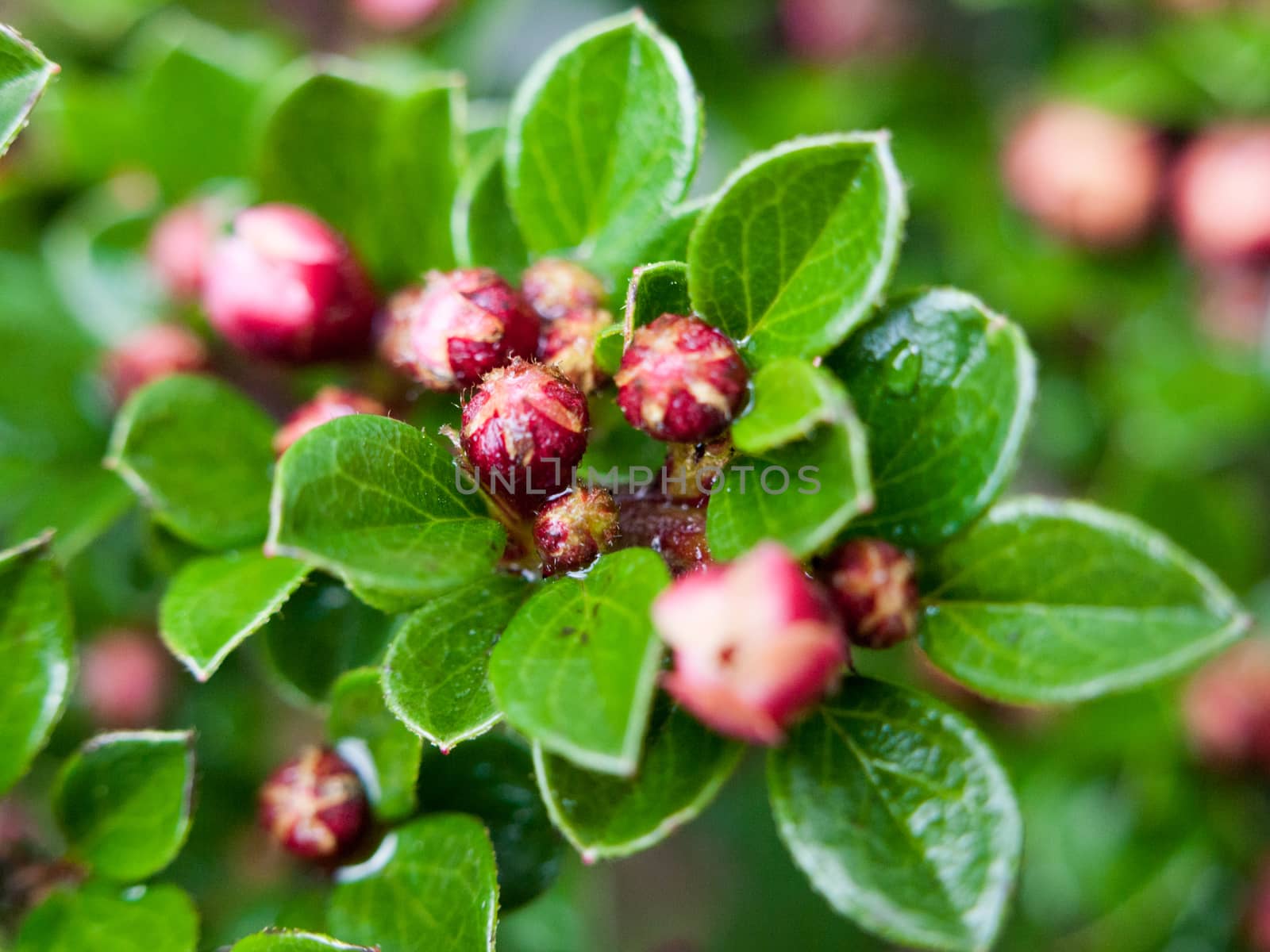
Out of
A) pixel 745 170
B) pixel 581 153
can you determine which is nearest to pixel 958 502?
pixel 745 170

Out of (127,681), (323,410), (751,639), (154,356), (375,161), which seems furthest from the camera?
(127,681)

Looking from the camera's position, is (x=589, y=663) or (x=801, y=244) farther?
(x=801, y=244)

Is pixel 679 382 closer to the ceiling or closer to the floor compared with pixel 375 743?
closer to the ceiling

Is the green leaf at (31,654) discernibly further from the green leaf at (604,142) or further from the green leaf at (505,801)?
the green leaf at (604,142)

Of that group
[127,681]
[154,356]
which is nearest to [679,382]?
[154,356]

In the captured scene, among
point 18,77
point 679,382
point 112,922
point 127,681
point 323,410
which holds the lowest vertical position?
point 127,681

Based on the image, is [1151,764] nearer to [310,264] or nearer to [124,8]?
[310,264]

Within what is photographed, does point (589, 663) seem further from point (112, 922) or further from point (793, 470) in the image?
point (112, 922)
